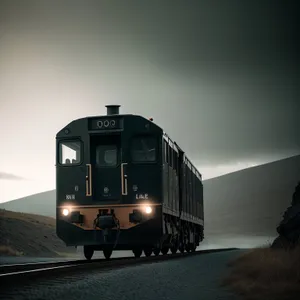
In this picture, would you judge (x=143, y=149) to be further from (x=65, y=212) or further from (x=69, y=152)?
(x=65, y=212)

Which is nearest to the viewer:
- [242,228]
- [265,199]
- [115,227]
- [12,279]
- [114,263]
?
[12,279]

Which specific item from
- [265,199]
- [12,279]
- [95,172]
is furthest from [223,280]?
[265,199]

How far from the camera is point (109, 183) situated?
1812 cm

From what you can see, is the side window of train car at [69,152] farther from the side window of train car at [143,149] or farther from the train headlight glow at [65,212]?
the side window of train car at [143,149]

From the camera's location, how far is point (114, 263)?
1407 centimetres

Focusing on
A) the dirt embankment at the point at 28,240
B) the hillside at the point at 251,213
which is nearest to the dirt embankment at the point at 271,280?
the dirt embankment at the point at 28,240

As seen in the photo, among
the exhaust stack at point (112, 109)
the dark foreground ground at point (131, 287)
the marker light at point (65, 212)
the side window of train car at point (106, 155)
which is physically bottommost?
the dark foreground ground at point (131, 287)

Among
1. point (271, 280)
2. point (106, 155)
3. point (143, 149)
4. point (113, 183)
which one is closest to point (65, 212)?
point (113, 183)

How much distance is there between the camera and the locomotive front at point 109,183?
17562 mm

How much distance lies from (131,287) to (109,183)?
9.17 m

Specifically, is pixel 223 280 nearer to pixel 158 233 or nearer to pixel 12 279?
pixel 12 279

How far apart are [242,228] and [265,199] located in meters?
24.9

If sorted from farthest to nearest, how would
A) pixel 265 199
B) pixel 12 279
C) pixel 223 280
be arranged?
pixel 265 199 → pixel 223 280 → pixel 12 279

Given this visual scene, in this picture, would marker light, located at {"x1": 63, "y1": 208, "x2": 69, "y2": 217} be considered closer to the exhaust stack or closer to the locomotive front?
the locomotive front
